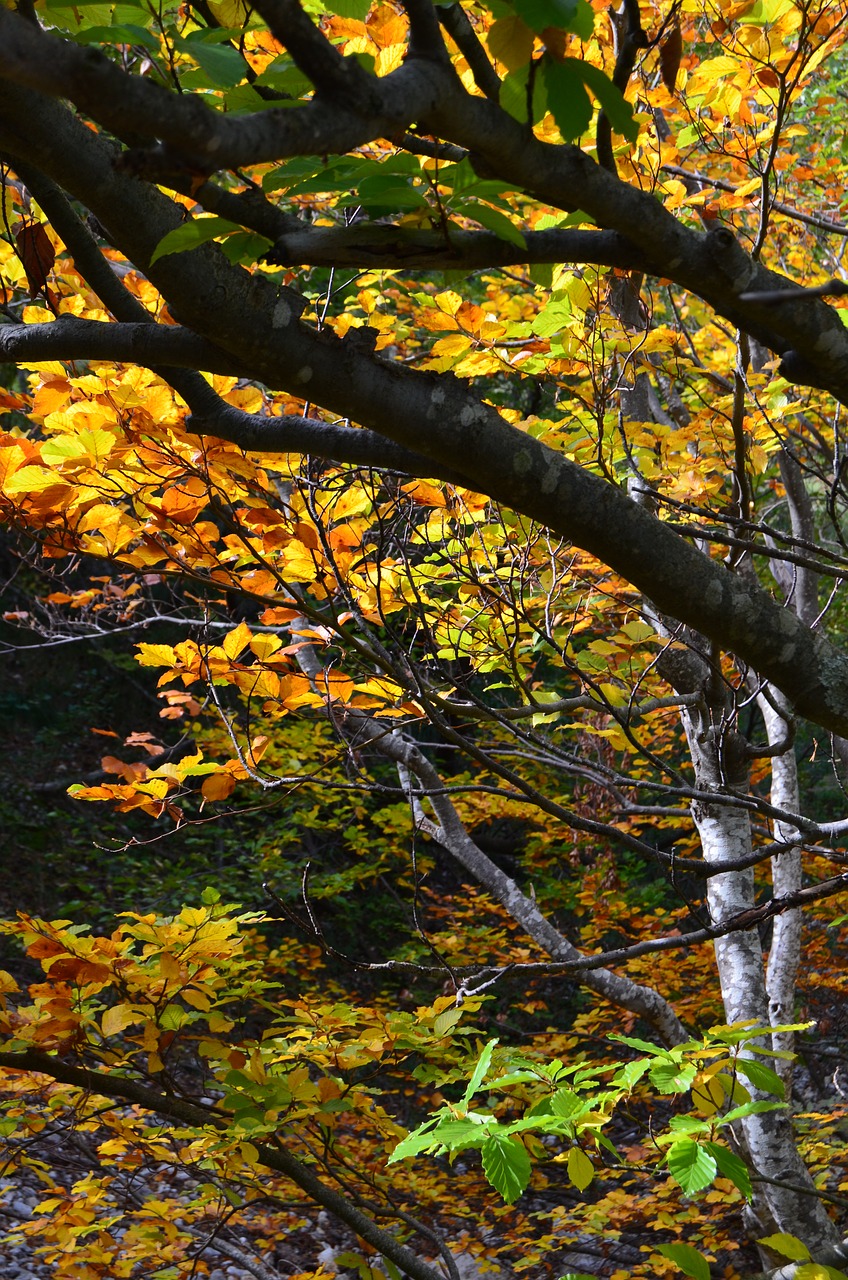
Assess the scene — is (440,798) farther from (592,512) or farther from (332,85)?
(332,85)

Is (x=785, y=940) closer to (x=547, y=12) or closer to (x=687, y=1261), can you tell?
(x=687, y=1261)

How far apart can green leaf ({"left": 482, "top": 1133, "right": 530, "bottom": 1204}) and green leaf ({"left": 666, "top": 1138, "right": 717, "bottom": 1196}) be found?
0.22m

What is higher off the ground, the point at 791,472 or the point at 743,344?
the point at 791,472

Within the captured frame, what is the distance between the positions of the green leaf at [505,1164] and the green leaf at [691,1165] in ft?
0.73

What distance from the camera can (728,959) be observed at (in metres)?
3.27

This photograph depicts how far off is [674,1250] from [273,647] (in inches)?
49.2

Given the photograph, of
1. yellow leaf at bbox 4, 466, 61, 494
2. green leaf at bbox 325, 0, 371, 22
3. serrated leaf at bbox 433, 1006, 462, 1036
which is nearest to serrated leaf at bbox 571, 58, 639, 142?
green leaf at bbox 325, 0, 371, 22

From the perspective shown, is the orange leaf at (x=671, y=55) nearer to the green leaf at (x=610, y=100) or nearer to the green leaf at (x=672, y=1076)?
the green leaf at (x=610, y=100)

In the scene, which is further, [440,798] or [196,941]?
[440,798]

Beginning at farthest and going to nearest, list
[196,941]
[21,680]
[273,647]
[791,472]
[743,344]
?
[21,680] < [791,472] < [196,941] < [273,647] < [743,344]

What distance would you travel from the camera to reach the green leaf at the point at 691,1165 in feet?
4.54

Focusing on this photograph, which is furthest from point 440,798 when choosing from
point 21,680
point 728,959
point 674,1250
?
point 21,680

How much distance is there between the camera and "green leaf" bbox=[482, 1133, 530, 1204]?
4.52 ft

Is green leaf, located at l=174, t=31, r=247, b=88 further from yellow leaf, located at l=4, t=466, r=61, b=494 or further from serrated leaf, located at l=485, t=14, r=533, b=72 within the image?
yellow leaf, located at l=4, t=466, r=61, b=494
